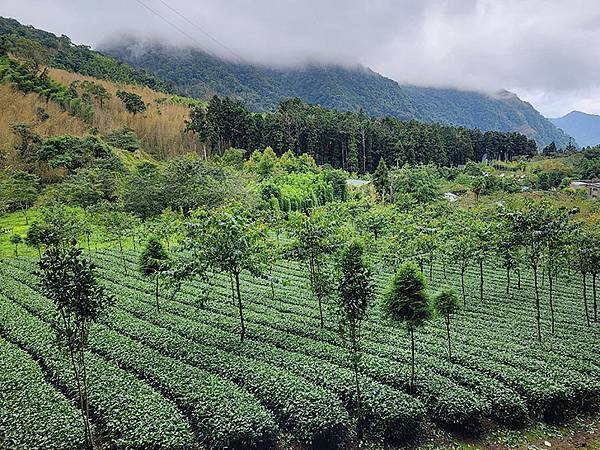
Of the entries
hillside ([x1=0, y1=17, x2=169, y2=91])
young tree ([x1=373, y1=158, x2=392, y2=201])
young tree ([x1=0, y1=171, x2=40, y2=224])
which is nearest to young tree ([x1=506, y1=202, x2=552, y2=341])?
young tree ([x1=0, y1=171, x2=40, y2=224])

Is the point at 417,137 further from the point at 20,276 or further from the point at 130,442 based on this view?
the point at 130,442

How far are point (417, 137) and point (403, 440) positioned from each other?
8295 cm

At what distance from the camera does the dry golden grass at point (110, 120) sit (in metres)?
61.9

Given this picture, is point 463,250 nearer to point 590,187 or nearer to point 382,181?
point 382,181

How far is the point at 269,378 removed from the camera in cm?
1302

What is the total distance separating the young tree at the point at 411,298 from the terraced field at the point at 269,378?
6.37 ft

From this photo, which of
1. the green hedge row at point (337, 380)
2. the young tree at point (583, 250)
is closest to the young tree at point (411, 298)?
the green hedge row at point (337, 380)

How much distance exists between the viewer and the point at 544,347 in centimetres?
1725

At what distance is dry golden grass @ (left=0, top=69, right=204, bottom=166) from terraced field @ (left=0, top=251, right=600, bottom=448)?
49.5 meters

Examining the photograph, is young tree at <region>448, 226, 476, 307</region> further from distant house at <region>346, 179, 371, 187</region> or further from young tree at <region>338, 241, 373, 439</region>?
distant house at <region>346, 179, 371, 187</region>

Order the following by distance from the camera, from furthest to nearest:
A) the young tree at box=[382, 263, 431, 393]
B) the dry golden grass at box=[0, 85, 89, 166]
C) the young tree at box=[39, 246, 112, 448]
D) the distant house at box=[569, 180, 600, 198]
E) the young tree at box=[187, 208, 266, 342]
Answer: the distant house at box=[569, 180, 600, 198] → the dry golden grass at box=[0, 85, 89, 166] → the young tree at box=[187, 208, 266, 342] → the young tree at box=[382, 263, 431, 393] → the young tree at box=[39, 246, 112, 448]

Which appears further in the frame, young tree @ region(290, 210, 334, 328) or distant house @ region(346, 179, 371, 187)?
distant house @ region(346, 179, 371, 187)

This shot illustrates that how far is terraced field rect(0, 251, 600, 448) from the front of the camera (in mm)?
10836

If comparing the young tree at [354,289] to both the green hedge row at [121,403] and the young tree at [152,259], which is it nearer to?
the green hedge row at [121,403]
